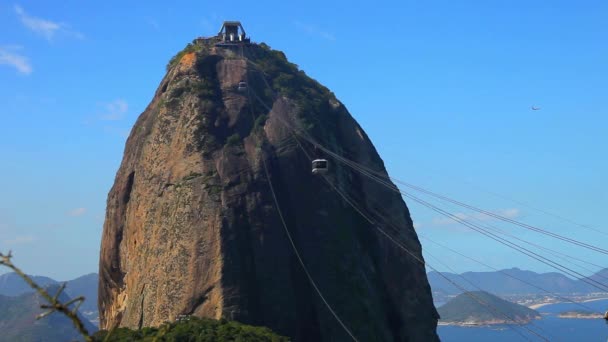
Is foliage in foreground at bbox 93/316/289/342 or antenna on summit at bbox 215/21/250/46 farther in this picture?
antenna on summit at bbox 215/21/250/46

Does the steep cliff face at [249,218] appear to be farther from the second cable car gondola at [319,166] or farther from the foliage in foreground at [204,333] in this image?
the foliage in foreground at [204,333]

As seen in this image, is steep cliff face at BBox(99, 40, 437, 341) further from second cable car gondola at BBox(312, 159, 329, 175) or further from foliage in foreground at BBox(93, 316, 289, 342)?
foliage in foreground at BBox(93, 316, 289, 342)

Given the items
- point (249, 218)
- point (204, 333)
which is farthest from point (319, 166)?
point (204, 333)

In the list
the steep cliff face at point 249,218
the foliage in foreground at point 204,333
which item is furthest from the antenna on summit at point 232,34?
→ the foliage in foreground at point 204,333

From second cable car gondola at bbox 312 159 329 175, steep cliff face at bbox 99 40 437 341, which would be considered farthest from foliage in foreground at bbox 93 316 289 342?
second cable car gondola at bbox 312 159 329 175

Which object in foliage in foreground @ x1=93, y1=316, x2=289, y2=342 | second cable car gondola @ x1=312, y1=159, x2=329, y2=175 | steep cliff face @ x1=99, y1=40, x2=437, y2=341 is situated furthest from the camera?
second cable car gondola @ x1=312, y1=159, x2=329, y2=175

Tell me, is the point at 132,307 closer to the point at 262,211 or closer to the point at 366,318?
the point at 262,211

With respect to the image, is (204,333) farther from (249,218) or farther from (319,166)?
(319,166)

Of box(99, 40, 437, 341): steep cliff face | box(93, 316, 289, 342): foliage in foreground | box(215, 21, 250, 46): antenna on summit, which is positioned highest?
box(215, 21, 250, 46): antenna on summit

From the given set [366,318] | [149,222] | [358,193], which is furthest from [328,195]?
[149,222]
